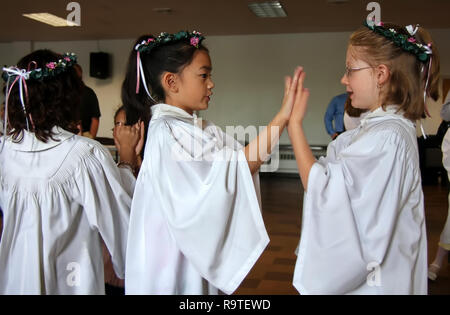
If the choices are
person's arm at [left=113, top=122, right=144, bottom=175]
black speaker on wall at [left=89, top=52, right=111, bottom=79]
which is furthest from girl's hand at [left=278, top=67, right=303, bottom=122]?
black speaker on wall at [left=89, top=52, right=111, bottom=79]

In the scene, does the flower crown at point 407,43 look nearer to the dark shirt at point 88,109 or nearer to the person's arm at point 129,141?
the person's arm at point 129,141

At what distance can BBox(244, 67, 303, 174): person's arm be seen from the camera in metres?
1.29

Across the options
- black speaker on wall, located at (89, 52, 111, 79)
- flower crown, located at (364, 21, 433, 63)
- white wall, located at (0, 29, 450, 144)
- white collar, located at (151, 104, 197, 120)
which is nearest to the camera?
flower crown, located at (364, 21, 433, 63)

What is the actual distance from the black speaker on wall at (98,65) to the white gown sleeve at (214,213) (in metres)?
9.20

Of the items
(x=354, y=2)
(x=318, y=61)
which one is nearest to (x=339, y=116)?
(x=354, y=2)

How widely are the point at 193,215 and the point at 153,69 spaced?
22.8 inches

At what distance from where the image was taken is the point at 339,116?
535cm

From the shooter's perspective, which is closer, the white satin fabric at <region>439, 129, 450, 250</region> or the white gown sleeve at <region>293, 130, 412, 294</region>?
the white gown sleeve at <region>293, 130, 412, 294</region>

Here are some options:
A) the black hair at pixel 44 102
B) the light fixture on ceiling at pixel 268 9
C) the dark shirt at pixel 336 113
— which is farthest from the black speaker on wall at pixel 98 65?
the black hair at pixel 44 102

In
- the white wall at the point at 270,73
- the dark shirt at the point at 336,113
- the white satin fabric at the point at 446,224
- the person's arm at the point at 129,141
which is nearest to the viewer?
the person's arm at the point at 129,141

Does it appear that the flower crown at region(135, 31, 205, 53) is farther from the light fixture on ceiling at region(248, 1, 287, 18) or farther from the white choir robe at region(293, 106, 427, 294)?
the light fixture on ceiling at region(248, 1, 287, 18)

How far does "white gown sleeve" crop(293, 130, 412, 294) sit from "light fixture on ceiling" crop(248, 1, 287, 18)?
5.76 meters

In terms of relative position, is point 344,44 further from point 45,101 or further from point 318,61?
point 45,101

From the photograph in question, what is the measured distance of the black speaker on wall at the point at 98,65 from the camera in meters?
9.95
